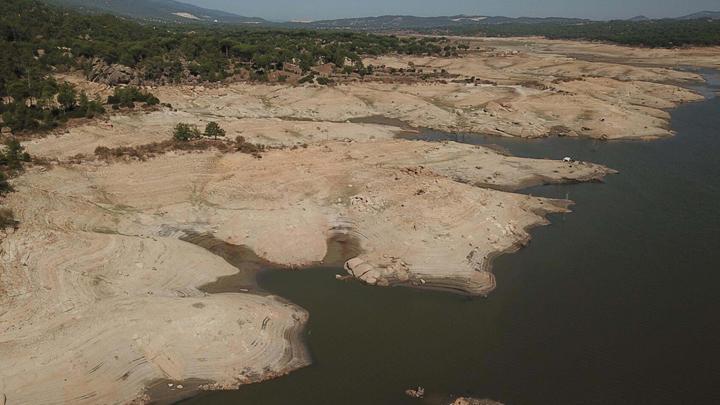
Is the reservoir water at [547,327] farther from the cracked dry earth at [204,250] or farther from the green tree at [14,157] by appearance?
the green tree at [14,157]

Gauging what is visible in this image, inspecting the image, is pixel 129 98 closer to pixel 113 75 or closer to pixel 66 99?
pixel 66 99

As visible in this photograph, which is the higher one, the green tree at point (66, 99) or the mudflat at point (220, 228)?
the green tree at point (66, 99)

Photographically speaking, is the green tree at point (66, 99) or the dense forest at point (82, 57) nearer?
the green tree at point (66, 99)

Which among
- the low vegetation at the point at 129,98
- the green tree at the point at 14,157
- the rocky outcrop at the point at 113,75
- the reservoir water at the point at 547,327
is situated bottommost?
the reservoir water at the point at 547,327

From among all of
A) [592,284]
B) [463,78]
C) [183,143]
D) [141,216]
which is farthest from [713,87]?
[141,216]

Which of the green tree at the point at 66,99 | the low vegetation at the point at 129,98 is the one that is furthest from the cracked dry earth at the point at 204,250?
the low vegetation at the point at 129,98

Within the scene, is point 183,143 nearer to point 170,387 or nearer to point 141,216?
point 141,216

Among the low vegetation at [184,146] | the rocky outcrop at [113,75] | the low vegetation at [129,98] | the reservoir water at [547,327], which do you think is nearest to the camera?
the reservoir water at [547,327]
